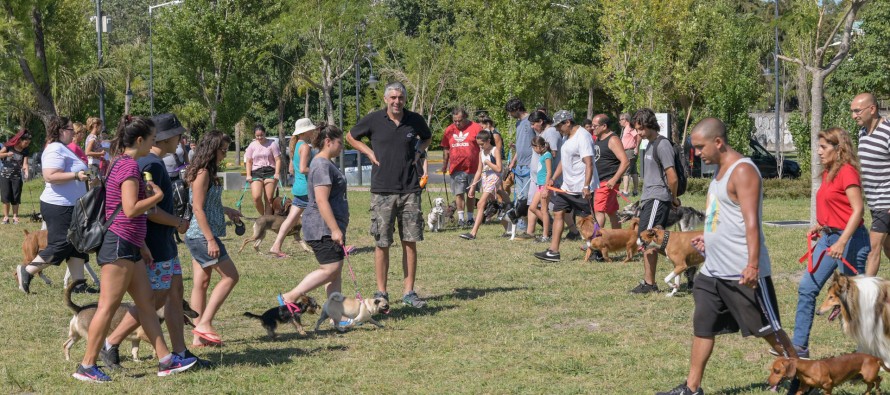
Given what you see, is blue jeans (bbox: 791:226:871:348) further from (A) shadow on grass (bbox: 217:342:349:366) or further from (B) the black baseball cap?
(B) the black baseball cap

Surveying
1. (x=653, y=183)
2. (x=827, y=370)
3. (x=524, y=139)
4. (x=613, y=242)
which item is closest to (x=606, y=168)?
(x=613, y=242)

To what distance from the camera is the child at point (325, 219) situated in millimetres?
7926

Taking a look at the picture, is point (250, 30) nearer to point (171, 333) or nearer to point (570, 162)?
point (570, 162)

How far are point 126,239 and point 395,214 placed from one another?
3.22 meters

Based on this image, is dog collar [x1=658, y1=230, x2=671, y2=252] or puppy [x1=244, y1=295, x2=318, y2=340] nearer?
puppy [x1=244, y1=295, x2=318, y2=340]

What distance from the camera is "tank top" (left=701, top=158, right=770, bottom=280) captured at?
17.5 feet

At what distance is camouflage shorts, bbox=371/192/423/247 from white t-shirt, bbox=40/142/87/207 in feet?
10.3

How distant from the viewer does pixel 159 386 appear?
634 centimetres

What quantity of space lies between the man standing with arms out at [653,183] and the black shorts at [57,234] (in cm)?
568

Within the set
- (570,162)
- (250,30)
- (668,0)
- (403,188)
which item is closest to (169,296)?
(403,188)

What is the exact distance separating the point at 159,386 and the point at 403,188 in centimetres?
319

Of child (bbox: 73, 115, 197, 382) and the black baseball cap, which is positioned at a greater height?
the black baseball cap

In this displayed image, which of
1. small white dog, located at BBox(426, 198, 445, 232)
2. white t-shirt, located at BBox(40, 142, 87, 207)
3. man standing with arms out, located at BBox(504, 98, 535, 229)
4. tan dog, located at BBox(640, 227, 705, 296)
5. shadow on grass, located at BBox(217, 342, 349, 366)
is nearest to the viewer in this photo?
shadow on grass, located at BBox(217, 342, 349, 366)

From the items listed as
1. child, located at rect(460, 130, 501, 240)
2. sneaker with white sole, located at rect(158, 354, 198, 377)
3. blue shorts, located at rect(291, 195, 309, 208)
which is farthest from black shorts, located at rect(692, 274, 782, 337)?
child, located at rect(460, 130, 501, 240)
